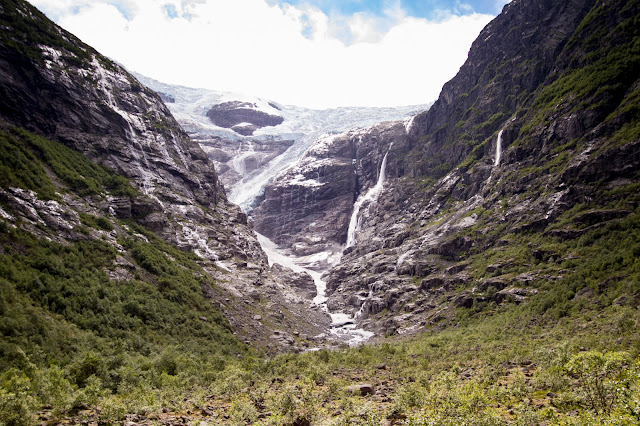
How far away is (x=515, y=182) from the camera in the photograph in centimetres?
9888

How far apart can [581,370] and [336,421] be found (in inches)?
459

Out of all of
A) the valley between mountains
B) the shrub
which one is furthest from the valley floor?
the valley between mountains

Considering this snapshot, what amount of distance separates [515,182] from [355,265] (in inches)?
2423

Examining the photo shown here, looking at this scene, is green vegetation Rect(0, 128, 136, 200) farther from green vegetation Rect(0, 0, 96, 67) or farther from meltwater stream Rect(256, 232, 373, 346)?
meltwater stream Rect(256, 232, 373, 346)

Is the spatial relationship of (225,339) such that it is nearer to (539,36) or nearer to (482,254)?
(482,254)

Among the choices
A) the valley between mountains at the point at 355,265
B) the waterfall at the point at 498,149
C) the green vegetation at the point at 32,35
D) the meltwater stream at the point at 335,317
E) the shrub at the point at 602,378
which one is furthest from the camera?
the waterfall at the point at 498,149

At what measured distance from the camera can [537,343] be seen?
39.7 m

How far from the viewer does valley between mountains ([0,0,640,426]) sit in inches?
872

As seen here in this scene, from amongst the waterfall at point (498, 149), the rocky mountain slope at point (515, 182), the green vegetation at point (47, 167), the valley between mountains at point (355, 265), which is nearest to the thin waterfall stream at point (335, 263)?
the valley between mountains at point (355, 265)

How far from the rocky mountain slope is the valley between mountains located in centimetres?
59

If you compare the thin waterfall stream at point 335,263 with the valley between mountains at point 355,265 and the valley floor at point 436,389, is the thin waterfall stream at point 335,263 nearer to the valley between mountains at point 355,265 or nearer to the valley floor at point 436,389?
the valley between mountains at point 355,265

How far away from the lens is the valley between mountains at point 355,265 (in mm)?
22141

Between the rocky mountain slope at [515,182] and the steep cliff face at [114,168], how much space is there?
29.8m

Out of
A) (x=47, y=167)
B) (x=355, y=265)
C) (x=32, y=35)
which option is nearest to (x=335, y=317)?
(x=355, y=265)
